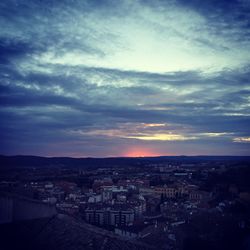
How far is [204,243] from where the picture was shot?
18156mm

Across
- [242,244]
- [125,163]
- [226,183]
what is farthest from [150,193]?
[125,163]

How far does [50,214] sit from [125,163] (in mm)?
132187

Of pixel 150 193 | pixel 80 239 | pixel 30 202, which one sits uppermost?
pixel 30 202

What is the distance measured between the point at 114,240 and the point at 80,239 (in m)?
0.97

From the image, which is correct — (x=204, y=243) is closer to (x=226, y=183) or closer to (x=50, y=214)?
(x=50, y=214)

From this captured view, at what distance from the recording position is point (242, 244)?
64.8 ft

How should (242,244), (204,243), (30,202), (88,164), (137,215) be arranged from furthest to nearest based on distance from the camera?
(88,164), (137,215), (242,244), (204,243), (30,202)

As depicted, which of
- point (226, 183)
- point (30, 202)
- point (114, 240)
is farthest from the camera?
point (226, 183)

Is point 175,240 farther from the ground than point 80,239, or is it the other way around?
point 80,239

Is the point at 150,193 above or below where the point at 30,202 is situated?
below

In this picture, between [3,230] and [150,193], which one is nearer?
[3,230]

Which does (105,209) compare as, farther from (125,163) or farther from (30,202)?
(125,163)

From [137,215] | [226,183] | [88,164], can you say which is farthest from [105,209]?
[88,164]

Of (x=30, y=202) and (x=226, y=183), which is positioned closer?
(x=30, y=202)
